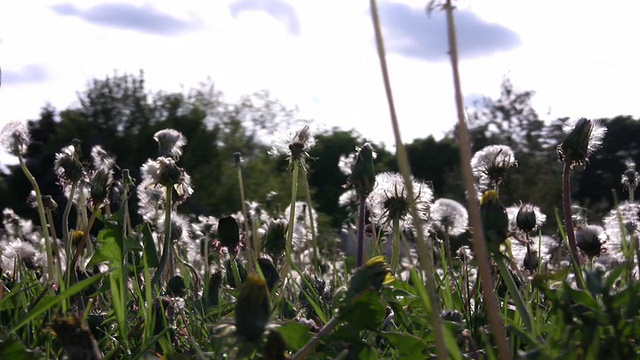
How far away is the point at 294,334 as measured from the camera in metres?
1.16

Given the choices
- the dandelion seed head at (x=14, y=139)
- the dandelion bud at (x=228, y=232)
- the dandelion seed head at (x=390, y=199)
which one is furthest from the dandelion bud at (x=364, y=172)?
the dandelion seed head at (x=14, y=139)

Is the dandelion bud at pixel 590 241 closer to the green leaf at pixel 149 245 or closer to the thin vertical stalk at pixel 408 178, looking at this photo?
the green leaf at pixel 149 245

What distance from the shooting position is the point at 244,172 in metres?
25.6

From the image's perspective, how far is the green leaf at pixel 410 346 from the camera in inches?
42.7

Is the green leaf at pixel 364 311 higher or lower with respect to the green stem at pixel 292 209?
lower

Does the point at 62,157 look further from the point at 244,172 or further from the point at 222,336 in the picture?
the point at 244,172

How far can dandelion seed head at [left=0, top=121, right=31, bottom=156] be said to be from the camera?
2.31 m

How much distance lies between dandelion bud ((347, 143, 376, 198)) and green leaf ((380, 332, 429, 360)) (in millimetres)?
590

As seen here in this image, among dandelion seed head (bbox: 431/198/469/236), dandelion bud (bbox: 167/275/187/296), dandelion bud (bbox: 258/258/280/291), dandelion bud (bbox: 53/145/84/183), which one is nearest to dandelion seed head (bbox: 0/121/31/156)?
dandelion bud (bbox: 53/145/84/183)

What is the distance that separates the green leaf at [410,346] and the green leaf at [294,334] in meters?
0.13

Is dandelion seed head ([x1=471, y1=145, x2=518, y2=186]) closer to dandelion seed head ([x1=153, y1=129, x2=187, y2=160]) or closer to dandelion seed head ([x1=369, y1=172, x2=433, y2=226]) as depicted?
dandelion seed head ([x1=369, y1=172, x2=433, y2=226])

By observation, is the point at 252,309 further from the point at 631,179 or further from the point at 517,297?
the point at 631,179

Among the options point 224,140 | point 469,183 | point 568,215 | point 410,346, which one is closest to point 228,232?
point 568,215

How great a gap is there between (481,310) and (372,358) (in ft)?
2.06
